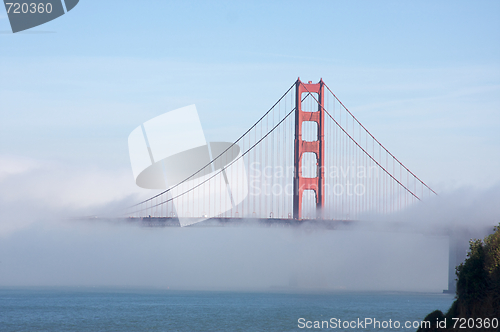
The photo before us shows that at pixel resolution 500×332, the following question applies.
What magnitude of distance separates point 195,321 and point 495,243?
35347 mm

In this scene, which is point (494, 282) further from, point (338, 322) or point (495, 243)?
point (338, 322)

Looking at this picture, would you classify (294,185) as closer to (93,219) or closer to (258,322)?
(258,322)

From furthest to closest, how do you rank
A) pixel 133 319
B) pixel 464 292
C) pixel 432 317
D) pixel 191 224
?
1. pixel 133 319
2. pixel 191 224
3. pixel 432 317
4. pixel 464 292

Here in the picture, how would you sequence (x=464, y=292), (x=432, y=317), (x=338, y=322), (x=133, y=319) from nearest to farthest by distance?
1. (x=464, y=292)
2. (x=432, y=317)
3. (x=338, y=322)
4. (x=133, y=319)

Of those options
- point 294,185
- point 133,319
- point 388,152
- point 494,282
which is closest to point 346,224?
point 294,185

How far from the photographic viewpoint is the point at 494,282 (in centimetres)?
2158

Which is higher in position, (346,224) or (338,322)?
(346,224)

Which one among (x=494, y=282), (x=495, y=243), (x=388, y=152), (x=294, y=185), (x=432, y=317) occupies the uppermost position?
(x=388, y=152)

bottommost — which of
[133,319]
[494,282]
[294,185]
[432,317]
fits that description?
[133,319]

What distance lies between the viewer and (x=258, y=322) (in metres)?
49.2

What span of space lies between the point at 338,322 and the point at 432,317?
23.1m

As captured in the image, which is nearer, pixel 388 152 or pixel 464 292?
pixel 464 292

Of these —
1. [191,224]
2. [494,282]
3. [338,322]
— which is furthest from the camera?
[191,224]

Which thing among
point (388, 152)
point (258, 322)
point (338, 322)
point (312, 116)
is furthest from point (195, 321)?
point (388, 152)
